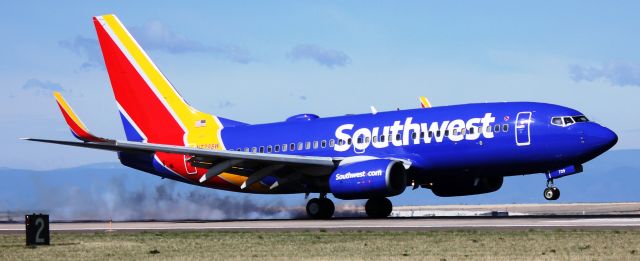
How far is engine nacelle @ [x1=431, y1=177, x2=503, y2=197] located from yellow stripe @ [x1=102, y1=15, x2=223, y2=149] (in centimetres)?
1201

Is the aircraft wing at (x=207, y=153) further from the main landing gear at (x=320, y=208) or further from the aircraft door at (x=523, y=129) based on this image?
the aircraft door at (x=523, y=129)

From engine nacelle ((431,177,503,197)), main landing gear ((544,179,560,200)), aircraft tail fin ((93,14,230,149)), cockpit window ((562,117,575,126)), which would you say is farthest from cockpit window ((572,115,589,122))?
aircraft tail fin ((93,14,230,149))

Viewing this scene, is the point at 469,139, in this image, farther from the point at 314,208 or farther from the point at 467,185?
the point at 314,208

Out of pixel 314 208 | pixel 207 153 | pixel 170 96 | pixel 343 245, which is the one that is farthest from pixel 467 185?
pixel 343 245

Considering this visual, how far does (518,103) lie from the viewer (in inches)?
1735

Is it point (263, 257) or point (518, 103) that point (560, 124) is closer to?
point (518, 103)

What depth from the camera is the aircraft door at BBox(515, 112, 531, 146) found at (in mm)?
42531

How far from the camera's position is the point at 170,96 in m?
55.6

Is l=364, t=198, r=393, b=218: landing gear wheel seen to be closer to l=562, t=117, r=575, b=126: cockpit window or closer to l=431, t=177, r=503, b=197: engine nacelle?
l=431, t=177, r=503, b=197: engine nacelle

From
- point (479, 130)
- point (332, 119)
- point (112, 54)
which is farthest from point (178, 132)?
point (479, 130)

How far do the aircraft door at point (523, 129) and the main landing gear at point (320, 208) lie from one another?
31.2 feet

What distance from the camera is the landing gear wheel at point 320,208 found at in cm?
4772

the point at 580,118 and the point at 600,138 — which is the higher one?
the point at 580,118

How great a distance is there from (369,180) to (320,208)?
5.09m
